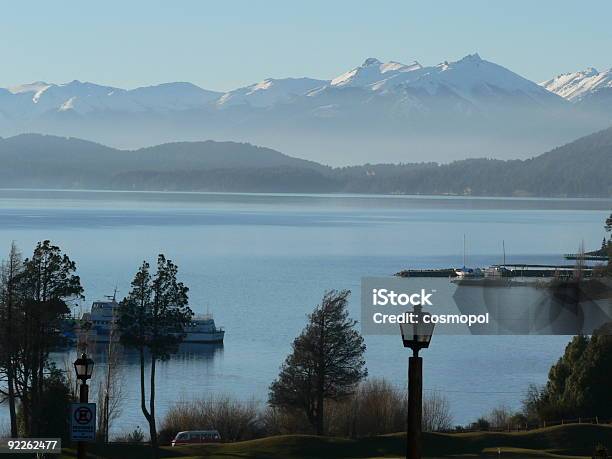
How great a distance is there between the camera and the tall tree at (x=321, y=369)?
46.3m

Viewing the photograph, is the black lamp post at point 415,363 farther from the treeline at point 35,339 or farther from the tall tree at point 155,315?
the tall tree at point 155,315

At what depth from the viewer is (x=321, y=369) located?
46.4 m

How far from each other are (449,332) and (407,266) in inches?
2007

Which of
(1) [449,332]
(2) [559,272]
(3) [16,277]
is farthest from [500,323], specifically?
(3) [16,277]

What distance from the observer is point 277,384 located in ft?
156

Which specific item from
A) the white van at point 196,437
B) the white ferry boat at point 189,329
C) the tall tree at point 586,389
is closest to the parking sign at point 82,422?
the white van at point 196,437

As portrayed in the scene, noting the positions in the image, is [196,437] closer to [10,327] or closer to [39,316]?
[39,316]

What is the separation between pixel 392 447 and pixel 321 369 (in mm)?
8120

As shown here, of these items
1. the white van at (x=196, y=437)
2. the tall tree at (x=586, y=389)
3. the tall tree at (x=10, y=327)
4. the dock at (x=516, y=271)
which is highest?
the dock at (x=516, y=271)

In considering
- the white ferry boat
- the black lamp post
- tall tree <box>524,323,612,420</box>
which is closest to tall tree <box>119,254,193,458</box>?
tall tree <box>524,323,612,420</box>

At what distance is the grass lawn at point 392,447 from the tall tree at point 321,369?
654 centimetres

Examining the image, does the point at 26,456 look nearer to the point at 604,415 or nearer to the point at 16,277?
the point at 16,277

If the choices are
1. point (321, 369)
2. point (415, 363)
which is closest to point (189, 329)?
point (321, 369)

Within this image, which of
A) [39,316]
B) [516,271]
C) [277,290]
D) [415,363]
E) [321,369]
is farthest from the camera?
[516,271]
